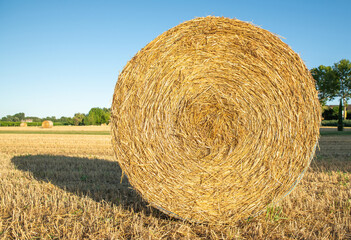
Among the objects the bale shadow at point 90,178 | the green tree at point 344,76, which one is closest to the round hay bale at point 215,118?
the bale shadow at point 90,178

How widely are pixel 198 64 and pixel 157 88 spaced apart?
57 centimetres

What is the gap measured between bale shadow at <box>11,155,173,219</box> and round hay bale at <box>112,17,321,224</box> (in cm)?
60

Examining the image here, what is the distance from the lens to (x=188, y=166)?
3.41 meters

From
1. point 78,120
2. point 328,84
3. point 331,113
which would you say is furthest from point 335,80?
point 78,120

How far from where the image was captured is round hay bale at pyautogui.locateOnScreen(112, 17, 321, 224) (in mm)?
3357

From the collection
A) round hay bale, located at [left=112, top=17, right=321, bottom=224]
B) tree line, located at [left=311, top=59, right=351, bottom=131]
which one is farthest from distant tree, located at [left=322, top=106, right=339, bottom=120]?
round hay bale, located at [left=112, top=17, right=321, bottom=224]

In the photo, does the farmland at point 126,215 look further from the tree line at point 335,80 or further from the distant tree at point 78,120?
the distant tree at point 78,120

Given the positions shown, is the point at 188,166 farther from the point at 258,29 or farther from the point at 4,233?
the point at 4,233

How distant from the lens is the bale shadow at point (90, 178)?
4.44 m

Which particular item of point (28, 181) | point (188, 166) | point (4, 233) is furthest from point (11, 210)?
point (188, 166)

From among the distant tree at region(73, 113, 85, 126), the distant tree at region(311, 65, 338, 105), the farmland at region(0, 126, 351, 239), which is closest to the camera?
the farmland at region(0, 126, 351, 239)

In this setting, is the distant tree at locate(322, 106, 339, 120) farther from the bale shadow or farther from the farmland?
the bale shadow

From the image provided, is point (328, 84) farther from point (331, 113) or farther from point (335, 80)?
point (331, 113)

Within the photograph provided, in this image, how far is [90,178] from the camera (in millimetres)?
6102
